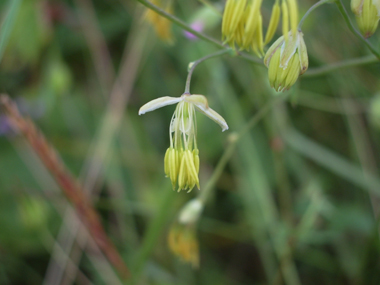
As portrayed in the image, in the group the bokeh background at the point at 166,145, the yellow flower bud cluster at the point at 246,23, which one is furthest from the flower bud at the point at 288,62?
the bokeh background at the point at 166,145

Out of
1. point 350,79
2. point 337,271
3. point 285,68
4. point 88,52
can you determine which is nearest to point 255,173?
point 337,271

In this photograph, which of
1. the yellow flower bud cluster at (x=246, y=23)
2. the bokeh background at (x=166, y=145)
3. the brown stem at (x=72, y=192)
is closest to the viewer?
the yellow flower bud cluster at (x=246, y=23)

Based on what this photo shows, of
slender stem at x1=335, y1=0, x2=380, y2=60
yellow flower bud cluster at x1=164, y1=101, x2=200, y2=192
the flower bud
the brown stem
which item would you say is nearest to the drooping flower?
yellow flower bud cluster at x1=164, y1=101, x2=200, y2=192

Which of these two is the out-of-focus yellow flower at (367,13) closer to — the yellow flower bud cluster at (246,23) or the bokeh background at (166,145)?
the yellow flower bud cluster at (246,23)

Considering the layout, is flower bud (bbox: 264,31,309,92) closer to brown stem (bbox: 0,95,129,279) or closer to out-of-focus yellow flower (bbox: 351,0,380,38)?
out-of-focus yellow flower (bbox: 351,0,380,38)

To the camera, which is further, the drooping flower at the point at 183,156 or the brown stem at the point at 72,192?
the brown stem at the point at 72,192

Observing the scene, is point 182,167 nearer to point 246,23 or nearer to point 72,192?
point 246,23
